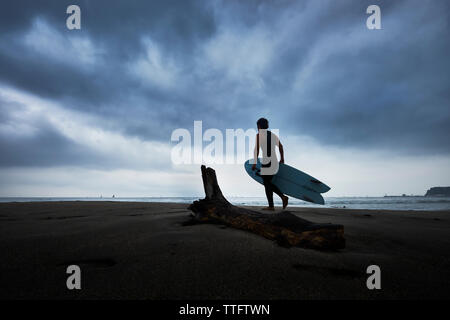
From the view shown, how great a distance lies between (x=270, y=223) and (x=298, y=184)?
3364 millimetres

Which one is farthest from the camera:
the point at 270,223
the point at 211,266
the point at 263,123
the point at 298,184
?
the point at 298,184

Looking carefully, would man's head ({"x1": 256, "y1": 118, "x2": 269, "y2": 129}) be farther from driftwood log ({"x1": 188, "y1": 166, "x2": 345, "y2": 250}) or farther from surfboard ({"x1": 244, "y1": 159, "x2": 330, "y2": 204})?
driftwood log ({"x1": 188, "y1": 166, "x2": 345, "y2": 250})

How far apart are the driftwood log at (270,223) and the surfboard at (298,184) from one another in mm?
2637

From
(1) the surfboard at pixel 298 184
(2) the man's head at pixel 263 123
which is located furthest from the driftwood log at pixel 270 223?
(1) the surfboard at pixel 298 184

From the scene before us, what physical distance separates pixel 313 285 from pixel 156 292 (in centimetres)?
80

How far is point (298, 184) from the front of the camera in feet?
16.8

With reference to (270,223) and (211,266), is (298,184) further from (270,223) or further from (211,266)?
(211,266)

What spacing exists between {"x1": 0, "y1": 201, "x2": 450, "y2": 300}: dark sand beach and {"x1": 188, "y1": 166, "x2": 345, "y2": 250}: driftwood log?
10 centimetres

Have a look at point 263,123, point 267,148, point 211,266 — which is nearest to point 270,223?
point 211,266

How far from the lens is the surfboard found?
4992 mm

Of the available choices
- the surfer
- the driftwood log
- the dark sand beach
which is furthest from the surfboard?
the dark sand beach

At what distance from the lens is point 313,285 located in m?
1.10
